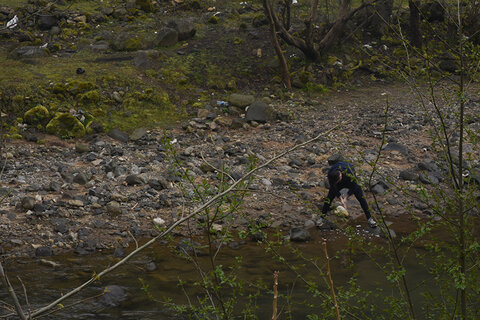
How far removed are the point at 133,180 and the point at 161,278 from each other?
3016mm

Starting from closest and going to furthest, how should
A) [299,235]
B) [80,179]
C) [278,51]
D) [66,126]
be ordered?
[299,235], [80,179], [66,126], [278,51]

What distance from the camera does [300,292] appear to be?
6.16 m

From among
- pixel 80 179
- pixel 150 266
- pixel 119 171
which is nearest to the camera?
pixel 150 266

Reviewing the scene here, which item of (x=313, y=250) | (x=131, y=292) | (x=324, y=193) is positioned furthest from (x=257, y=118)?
(x=131, y=292)

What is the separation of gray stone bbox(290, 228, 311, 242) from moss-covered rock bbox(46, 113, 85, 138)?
5.50 metres

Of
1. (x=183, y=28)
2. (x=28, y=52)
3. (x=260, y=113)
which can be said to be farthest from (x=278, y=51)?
(x=28, y=52)

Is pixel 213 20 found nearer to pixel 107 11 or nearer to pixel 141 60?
pixel 107 11

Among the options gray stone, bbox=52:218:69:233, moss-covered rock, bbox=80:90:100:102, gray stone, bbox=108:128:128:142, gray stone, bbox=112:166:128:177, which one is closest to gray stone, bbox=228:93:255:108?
gray stone, bbox=108:128:128:142

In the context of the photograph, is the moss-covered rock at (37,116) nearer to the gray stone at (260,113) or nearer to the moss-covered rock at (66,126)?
the moss-covered rock at (66,126)

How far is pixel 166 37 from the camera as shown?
15531 millimetres

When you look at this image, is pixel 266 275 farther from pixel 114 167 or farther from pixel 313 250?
pixel 114 167

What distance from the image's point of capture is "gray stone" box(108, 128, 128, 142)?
11125mm

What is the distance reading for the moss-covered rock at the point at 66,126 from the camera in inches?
438

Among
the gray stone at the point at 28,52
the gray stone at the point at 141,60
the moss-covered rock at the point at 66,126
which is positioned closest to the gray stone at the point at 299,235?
the moss-covered rock at the point at 66,126
